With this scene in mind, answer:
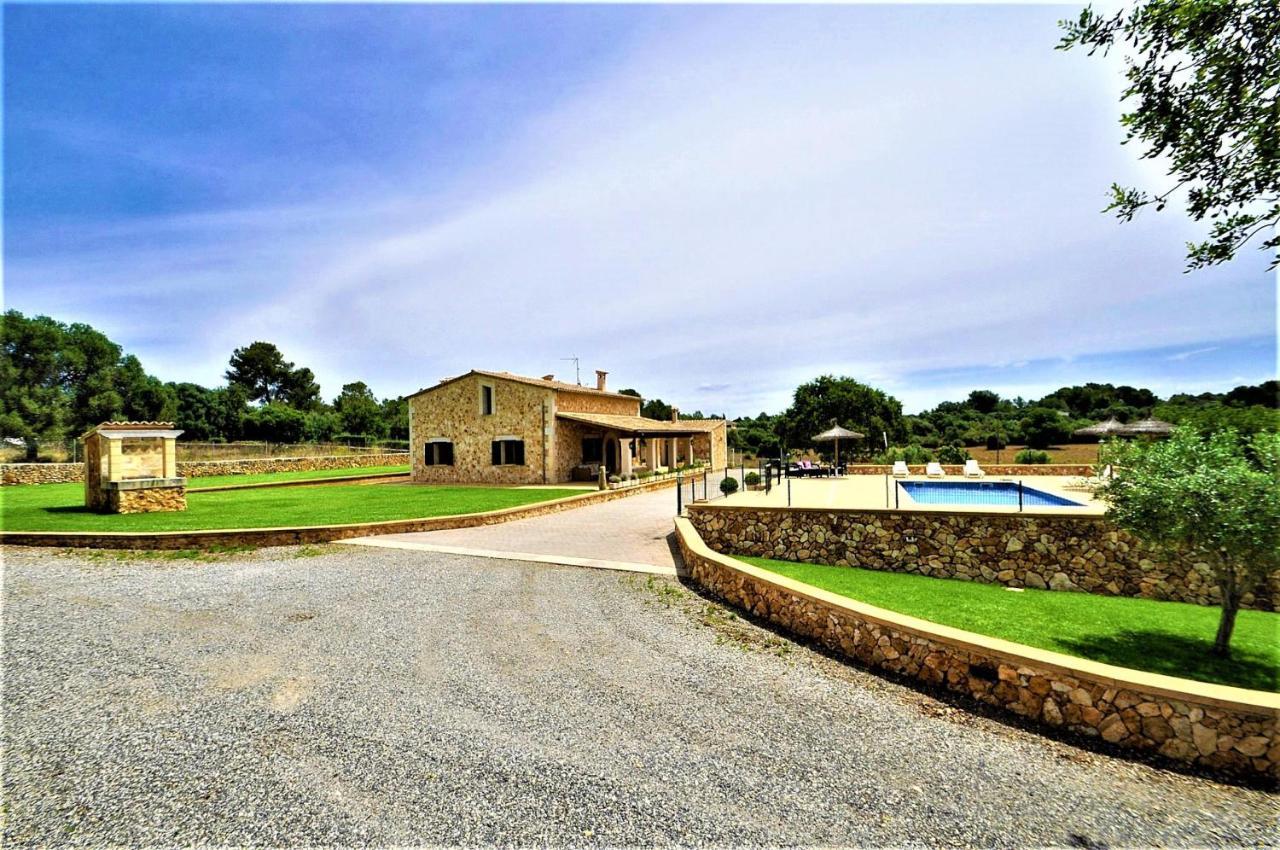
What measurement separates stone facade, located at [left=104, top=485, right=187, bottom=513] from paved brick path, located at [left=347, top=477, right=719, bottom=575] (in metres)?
8.10

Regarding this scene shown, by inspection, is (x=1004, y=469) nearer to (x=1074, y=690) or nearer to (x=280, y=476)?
(x=1074, y=690)

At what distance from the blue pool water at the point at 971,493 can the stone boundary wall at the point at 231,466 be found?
3292 centimetres

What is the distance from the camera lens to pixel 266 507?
52.4 ft

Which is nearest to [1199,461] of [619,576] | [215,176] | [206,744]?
[619,576]

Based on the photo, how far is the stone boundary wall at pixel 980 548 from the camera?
8852 millimetres

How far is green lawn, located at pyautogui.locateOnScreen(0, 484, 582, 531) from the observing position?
12555 mm

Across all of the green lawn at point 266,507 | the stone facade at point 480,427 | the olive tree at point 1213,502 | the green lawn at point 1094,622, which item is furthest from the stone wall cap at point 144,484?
the olive tree at point 1213,502

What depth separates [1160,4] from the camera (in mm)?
5625

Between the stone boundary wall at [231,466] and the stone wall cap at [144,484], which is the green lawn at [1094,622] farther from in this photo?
the stone boundary wall at [231,466]

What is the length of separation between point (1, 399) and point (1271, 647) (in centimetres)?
6335

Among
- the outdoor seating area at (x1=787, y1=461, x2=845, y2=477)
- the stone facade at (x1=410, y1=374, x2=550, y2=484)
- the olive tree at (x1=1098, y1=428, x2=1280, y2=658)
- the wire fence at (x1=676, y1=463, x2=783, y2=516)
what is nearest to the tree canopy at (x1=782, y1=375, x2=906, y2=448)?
the outdoor seating area at (x1=787, y1=461, x2=845, y2=477)

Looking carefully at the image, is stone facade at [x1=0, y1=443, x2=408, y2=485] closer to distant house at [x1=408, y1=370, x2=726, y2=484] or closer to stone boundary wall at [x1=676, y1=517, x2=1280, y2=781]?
distant house at [x1=408, y1=370, x2=726, y2=484]

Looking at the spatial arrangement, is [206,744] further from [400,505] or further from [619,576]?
[400,505]

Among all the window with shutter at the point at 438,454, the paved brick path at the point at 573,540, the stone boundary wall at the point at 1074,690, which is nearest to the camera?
the stone boundary wall at the point at 1074,690
